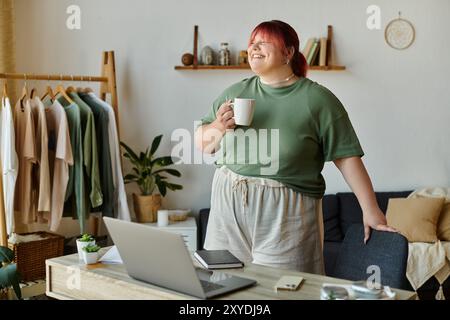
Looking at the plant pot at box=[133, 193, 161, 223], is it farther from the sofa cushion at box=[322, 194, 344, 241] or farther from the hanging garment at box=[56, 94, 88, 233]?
the sofa cushion at box=[322, 194, 344, 241]

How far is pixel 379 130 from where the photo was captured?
4.69 meters

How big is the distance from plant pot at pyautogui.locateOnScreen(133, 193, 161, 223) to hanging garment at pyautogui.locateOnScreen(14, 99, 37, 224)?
2.70 feet

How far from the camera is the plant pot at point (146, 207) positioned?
4.16 m

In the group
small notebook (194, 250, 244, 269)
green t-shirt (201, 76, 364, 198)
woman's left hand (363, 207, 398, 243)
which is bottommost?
small notebook (194, 250, 244, 269)

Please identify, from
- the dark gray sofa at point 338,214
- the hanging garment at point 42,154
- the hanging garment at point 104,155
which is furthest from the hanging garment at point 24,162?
the dark gray sofa at point 338,214

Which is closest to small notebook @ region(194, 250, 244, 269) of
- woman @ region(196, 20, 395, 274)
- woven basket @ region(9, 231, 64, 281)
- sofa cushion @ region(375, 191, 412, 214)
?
woman @ region(196, 20, 395, 274)

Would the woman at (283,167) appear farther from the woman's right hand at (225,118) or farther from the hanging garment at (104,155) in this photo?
the hanging garment at (104,155)

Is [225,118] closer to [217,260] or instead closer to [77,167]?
[217,260]

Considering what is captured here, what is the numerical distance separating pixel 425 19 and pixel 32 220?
3.15 meters

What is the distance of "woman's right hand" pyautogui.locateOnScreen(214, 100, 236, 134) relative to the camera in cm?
200

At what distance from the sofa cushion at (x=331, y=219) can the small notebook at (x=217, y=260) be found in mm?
2527

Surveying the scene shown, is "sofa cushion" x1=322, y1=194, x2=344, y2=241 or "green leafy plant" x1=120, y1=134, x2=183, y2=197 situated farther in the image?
"sofa cushion" x1=322, y1=194, x2=344, y2=241
